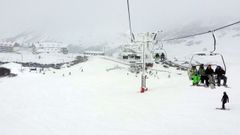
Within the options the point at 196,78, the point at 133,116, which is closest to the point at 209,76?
the point at 196,78

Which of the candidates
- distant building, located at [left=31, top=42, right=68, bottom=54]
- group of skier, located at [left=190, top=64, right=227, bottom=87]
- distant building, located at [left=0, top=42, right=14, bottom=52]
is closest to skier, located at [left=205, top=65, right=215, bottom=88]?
group of skier, located at [left=190, top=64, right=227, bottom=87]

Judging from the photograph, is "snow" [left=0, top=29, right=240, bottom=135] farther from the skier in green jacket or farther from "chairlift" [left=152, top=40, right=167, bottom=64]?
"chairlift" [left=152, top=40, right=167, bottom=64]

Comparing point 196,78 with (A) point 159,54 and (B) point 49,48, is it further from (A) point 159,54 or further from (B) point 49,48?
(B) point 49,48

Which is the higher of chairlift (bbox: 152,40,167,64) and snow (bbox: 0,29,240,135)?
chairlift (bbox: 152,40,167,64)

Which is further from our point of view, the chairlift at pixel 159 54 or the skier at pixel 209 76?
the chairlift at pixel 159 54

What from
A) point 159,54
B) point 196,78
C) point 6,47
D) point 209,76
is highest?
point 6,47

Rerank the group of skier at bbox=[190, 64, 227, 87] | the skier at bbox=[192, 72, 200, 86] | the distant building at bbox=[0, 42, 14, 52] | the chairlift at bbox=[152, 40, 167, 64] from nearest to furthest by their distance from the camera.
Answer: the group of skier at bbox=[190, 64, 227, 87], the skier at bbox=[192, 72, 200, 86], the chairlift at bbox=[152, 40, 167, 64], the distant building at bbox=[0, 42, 14, 52]

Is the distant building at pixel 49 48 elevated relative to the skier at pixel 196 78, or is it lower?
elevated

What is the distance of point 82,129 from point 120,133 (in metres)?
1.93

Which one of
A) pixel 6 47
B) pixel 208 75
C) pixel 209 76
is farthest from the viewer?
pixel 6 47

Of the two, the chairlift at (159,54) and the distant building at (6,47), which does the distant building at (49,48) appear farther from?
the chairlift at (159,54)

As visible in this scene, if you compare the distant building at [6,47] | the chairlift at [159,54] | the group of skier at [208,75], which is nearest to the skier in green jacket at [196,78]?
the group of skier at [208,75]

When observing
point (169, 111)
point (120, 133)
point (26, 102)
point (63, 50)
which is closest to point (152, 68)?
point (26, 102)

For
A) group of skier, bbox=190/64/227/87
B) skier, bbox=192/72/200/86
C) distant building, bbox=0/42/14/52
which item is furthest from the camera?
distant building, bbox=0/42/14/52
